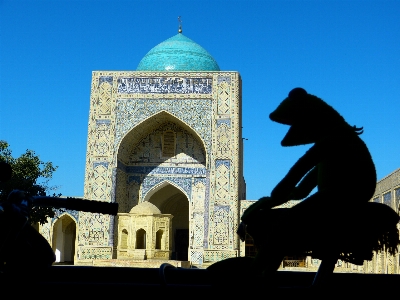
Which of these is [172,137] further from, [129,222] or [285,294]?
[285,294]

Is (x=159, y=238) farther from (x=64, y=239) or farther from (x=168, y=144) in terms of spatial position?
(x=64, y=239)

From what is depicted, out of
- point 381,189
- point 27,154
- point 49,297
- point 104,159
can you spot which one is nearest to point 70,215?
point 104,159

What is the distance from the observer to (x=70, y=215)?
17.0 m

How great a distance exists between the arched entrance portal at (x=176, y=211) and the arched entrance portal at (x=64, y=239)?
9.76 feet

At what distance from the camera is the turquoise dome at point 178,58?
17.8m

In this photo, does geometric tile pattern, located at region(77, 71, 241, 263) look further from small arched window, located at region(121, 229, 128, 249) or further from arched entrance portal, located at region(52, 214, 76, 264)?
arched entrance portal, located at region(52, 214, 76, 264)

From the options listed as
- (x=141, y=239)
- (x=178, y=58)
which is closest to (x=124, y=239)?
(x=141, y=239)

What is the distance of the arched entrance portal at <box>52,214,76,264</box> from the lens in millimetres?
18153

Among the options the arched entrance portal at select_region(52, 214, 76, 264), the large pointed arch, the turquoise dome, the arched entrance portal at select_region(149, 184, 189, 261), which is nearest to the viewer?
the large pointed arch

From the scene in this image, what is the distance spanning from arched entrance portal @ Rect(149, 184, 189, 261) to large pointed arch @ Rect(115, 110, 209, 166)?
1.79 m

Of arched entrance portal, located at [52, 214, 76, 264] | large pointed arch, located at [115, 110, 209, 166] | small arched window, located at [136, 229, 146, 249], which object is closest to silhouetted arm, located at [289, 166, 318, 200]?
small arched window, located at [136, 229, 146, 249]

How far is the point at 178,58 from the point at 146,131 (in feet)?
8.62

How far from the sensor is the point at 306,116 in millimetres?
1654

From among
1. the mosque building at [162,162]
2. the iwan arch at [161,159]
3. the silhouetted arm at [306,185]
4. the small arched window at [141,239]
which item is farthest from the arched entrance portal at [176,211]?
the silhouetted arm at [306,185]
